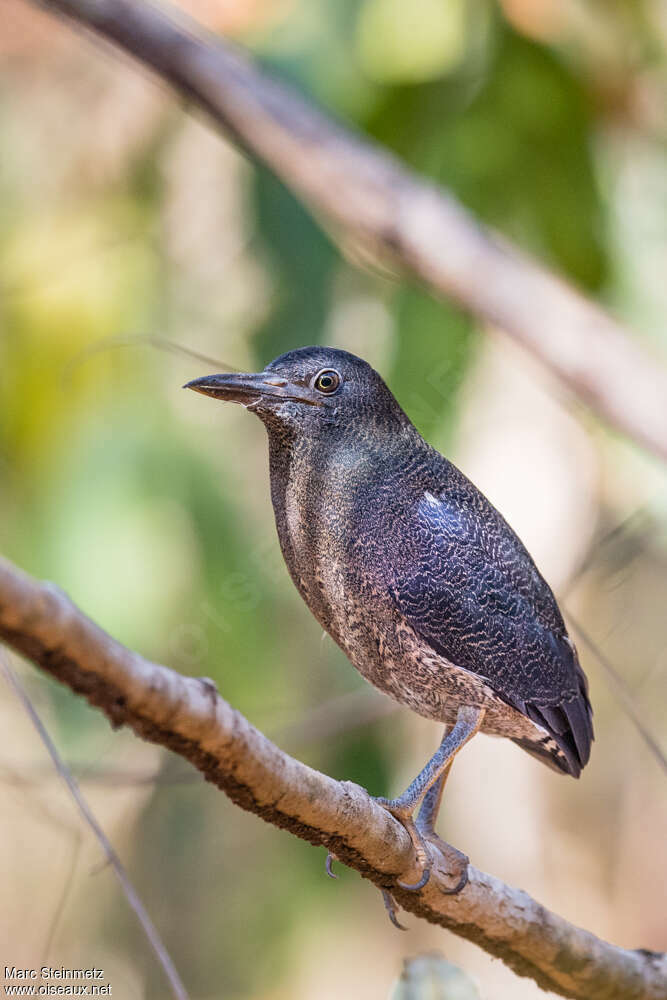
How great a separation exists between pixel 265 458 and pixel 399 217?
1278mm

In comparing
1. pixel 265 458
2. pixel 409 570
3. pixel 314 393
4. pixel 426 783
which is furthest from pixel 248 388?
pixel 265 458

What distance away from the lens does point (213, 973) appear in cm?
412

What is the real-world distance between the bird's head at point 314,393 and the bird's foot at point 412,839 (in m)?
0.65

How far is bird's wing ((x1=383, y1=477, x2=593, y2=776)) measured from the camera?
2031 millimetres

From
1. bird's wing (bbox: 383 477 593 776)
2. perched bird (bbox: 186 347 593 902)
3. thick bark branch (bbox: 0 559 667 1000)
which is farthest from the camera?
bird's wing (bbox: 383 477 593 776)

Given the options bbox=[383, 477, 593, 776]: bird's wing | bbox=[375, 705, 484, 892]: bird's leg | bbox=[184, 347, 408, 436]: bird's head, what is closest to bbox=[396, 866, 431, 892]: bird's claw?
bbox=[375, 705, 484, 892]: bird's leg

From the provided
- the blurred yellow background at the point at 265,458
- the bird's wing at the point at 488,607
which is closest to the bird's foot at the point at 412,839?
the bird's wing at the point at 488,607

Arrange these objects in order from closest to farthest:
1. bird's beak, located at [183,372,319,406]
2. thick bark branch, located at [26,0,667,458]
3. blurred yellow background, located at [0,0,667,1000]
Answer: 1. bird's beak, located at [183,372,319,406]
2. thick bark branch, located at [26,0,667,458]
3. blurred yellow background, located at [0,0,667,1000]

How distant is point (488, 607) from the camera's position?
2145 mm

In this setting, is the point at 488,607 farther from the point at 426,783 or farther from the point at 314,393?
the point at 314,393

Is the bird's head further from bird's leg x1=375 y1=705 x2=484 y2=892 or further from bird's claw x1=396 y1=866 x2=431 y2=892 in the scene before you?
bird's claw x1=396 y1=866 x2=431 y2=892

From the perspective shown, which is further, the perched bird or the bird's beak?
the perched bird

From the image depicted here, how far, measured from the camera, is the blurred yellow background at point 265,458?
3725mm

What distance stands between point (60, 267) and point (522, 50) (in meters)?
1.93
